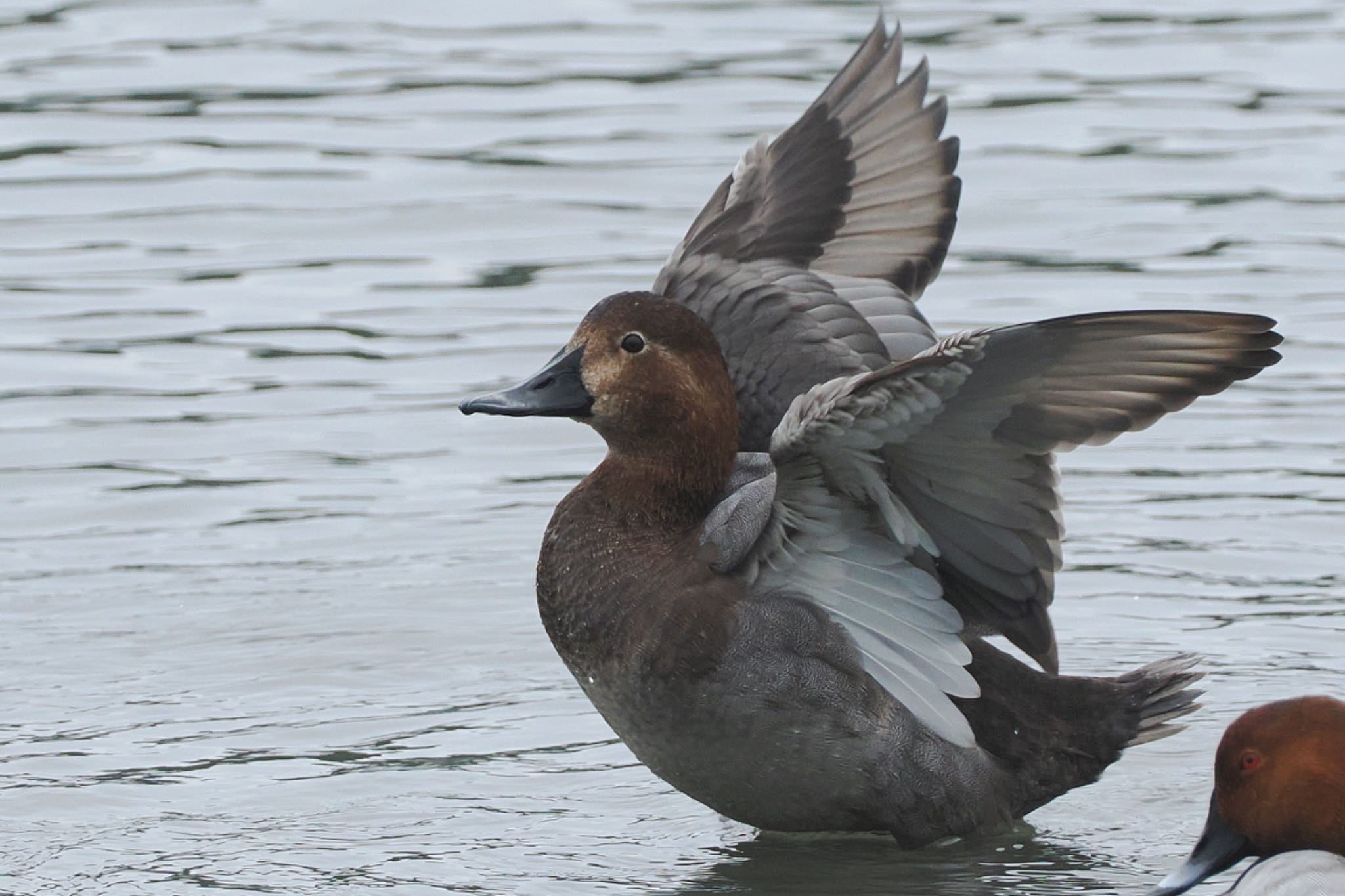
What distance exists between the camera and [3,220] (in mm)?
11992

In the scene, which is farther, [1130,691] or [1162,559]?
[1162,559]

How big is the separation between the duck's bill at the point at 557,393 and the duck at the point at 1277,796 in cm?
166

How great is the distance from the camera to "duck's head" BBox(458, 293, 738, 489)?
5.69 meters

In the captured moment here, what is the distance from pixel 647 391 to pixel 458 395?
4.01m

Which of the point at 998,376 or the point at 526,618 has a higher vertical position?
the point at 998,376

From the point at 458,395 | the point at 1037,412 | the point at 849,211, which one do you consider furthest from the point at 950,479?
the point at 458,395

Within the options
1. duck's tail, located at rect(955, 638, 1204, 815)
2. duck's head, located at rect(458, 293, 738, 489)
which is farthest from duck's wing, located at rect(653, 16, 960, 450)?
duck's tail, located at rect(955, 638, 1204, 815)

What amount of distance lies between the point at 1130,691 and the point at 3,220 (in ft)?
25.3

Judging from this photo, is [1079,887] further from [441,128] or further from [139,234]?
[441,128]

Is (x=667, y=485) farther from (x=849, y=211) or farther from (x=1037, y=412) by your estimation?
(x=849, y=211)

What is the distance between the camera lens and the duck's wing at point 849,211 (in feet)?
21.0

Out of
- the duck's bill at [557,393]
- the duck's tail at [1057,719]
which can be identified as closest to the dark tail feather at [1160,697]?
the duck's tail at [1057,719]

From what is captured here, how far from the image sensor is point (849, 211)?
21.8 ft

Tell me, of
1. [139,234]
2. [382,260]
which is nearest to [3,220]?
[139,234]
